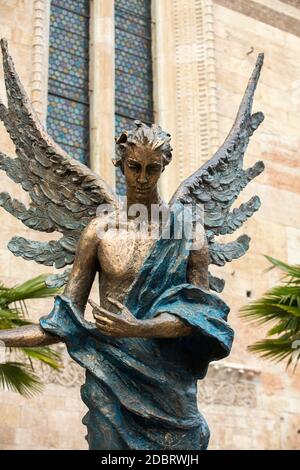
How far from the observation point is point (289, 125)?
41.1 ft

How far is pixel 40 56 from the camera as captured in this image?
428 inches

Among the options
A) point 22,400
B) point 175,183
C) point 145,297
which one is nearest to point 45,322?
point 145,297

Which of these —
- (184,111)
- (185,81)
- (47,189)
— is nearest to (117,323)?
(47,189)

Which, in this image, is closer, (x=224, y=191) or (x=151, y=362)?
(x=151, y=362)

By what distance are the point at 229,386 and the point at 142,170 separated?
302 inches

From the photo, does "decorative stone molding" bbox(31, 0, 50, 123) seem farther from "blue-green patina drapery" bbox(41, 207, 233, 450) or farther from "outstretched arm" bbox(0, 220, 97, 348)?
"blue-green patina drapery" bbox(41, 207, 233, 450)

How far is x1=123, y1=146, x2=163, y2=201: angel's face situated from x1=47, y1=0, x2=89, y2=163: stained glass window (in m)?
8.07

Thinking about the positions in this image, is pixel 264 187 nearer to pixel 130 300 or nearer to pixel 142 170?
pixel 142 170

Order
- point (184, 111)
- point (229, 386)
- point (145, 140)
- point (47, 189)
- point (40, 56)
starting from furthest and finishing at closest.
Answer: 1. point (184, 111)
2. point (40, 56)
3. point (229, 386)
4. point (47, 189)
5. point (145, 140)

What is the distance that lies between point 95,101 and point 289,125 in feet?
9.59

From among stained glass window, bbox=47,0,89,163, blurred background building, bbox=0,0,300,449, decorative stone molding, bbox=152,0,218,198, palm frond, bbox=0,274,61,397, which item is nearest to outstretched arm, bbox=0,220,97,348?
palm frond, bbox=0,274,61,397

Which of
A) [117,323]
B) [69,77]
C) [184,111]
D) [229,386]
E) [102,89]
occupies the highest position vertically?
[69,77]
